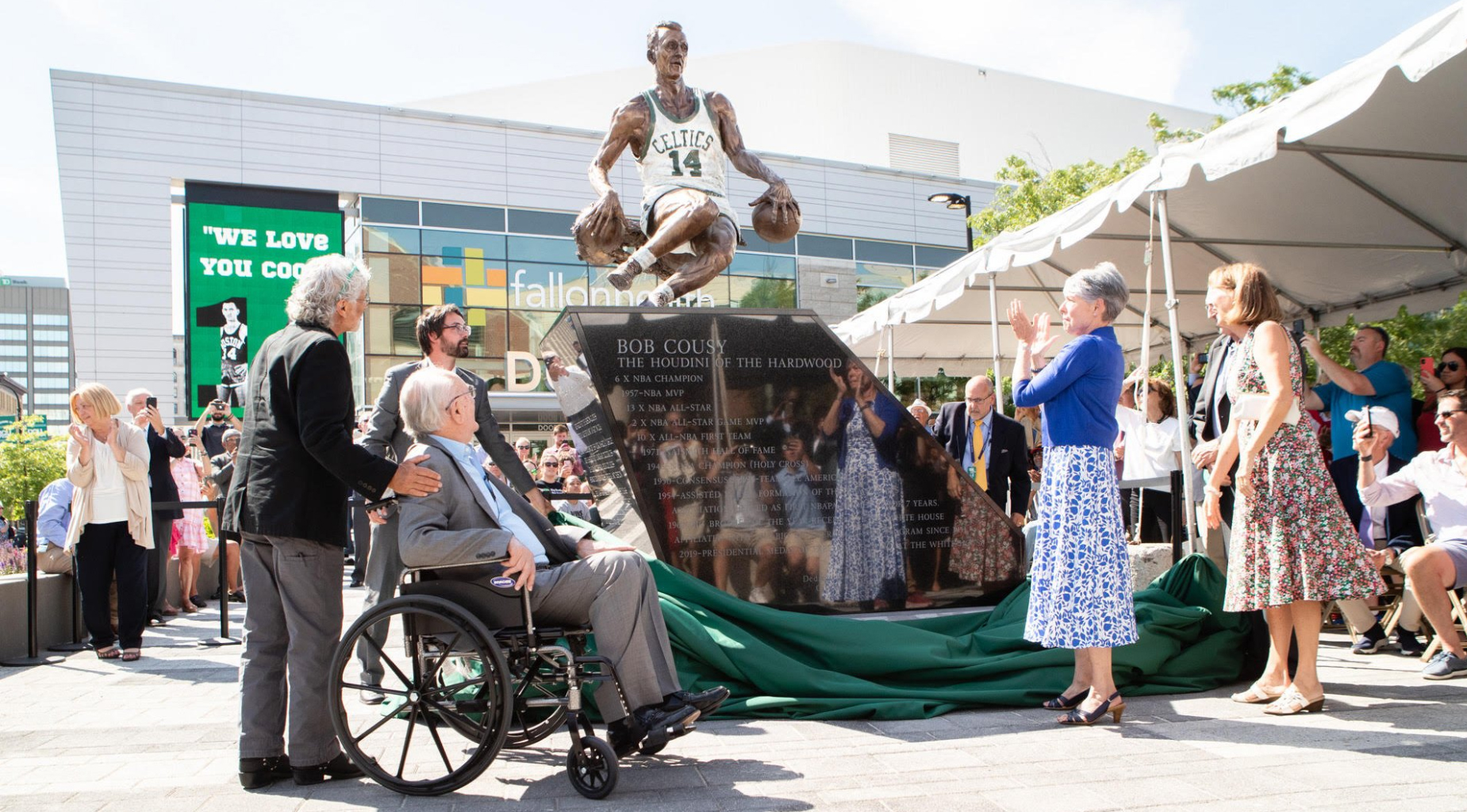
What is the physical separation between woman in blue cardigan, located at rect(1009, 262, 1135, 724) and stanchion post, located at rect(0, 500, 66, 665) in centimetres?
588

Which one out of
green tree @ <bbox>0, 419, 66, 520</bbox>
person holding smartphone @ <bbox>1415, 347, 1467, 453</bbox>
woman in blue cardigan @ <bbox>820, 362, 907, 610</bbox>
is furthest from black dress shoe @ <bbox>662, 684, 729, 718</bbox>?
green tree @ <bbox>0, 419, 66, 520</bbox>

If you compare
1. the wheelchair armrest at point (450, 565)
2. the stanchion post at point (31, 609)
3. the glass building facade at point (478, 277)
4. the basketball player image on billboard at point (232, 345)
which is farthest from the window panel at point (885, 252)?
the wheelchair armrest at point (450, 565)

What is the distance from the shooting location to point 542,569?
353cm

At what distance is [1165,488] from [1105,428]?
372cm

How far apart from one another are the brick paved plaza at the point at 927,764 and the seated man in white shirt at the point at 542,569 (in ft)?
0.77

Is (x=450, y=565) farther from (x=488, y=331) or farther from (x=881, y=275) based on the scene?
(x=881, y=275)

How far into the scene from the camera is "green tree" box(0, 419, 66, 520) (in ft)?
35.6

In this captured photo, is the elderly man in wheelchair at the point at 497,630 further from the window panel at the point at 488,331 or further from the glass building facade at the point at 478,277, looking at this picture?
the window panel at the point at 488,331

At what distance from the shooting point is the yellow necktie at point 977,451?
692 centimetres

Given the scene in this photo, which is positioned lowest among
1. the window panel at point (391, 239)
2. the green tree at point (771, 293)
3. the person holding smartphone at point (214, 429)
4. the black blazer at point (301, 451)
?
the black blazer at point (301, 451)

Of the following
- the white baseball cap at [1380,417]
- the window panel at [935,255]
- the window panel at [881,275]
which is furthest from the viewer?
the window panel at [935,255]

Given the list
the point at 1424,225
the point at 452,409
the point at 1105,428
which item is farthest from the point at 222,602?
the point at 1424,225

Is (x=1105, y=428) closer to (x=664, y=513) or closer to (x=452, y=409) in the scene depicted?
(x=664, y=513)

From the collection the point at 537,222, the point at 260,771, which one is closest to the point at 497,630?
the point at 260,771
